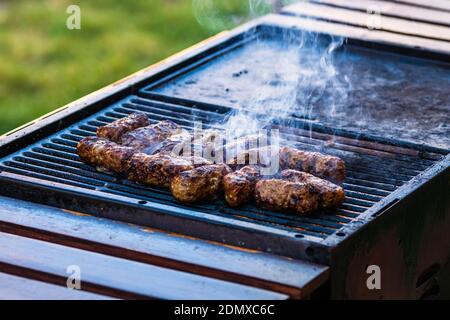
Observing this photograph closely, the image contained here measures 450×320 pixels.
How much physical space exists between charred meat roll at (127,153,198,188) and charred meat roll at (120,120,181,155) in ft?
0.63

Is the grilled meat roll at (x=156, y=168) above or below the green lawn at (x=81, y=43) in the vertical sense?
below

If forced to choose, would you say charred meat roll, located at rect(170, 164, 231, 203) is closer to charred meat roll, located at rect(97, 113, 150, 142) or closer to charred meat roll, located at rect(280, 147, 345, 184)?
charred meat roll, located at rect(280, 147, 345, 184)

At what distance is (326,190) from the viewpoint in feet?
12.8

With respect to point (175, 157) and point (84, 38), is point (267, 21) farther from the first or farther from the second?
point (84, 38)

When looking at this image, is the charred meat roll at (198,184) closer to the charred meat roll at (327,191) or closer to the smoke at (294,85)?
the charred meat roll at (327,191)

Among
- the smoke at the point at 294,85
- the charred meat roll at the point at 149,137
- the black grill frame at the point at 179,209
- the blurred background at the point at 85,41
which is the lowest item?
the black grill frame at the point at 179,209

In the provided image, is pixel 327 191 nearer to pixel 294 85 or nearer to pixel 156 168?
pixel 156 168

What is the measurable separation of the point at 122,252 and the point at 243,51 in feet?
8.07

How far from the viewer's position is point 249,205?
4.00 m

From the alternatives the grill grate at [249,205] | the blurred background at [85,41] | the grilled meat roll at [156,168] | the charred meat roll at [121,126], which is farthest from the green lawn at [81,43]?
the grilled meat roll at [156,168]

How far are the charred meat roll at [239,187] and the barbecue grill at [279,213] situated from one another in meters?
0.05

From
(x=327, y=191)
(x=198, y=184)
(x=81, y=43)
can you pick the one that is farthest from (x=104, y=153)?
(x=81, y=43)

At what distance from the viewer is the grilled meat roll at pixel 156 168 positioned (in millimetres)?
4055

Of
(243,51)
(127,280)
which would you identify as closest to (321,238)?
(127,280)
